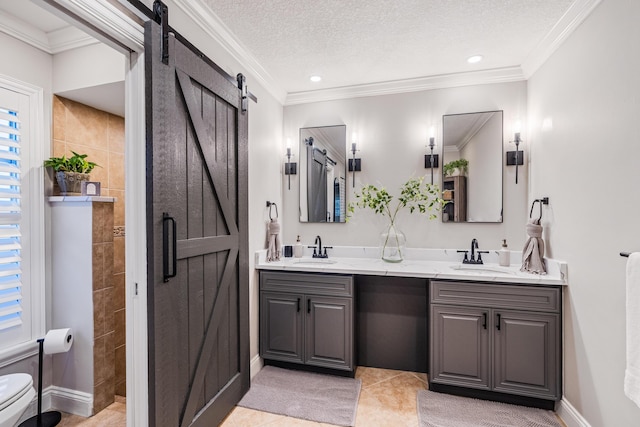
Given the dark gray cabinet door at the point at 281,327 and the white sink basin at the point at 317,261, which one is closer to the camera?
the dark gray cabinet door at the point at 281,327

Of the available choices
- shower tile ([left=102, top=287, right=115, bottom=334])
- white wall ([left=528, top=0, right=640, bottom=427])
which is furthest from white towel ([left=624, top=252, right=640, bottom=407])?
shower tile ([left=102, top=287, right=115, bottom=334])

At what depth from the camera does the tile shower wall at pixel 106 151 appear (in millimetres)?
2285

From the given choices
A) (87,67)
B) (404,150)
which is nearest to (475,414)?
(404,150)

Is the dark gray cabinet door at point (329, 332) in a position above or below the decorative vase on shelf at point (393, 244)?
below

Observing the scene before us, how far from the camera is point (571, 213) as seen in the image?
199 centimetres

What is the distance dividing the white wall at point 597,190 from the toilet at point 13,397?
3.08m

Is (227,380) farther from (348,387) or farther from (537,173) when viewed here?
(537,173)

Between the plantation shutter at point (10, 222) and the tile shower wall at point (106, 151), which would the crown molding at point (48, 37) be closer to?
the tile shower wall at point (106, 151)

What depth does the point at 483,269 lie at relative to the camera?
2.51 meters

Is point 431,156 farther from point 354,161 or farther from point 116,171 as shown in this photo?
point 116,171

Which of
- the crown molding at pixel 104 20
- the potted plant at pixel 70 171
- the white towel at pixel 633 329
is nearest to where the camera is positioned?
the crown molding at pixel 104 20

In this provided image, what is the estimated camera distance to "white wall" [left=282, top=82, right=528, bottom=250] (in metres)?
2.73

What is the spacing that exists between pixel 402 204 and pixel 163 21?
2317 millimetres

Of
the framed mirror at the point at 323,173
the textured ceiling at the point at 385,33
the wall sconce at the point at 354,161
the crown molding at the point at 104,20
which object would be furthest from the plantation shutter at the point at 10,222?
the wall sconce at the point at 354,161
